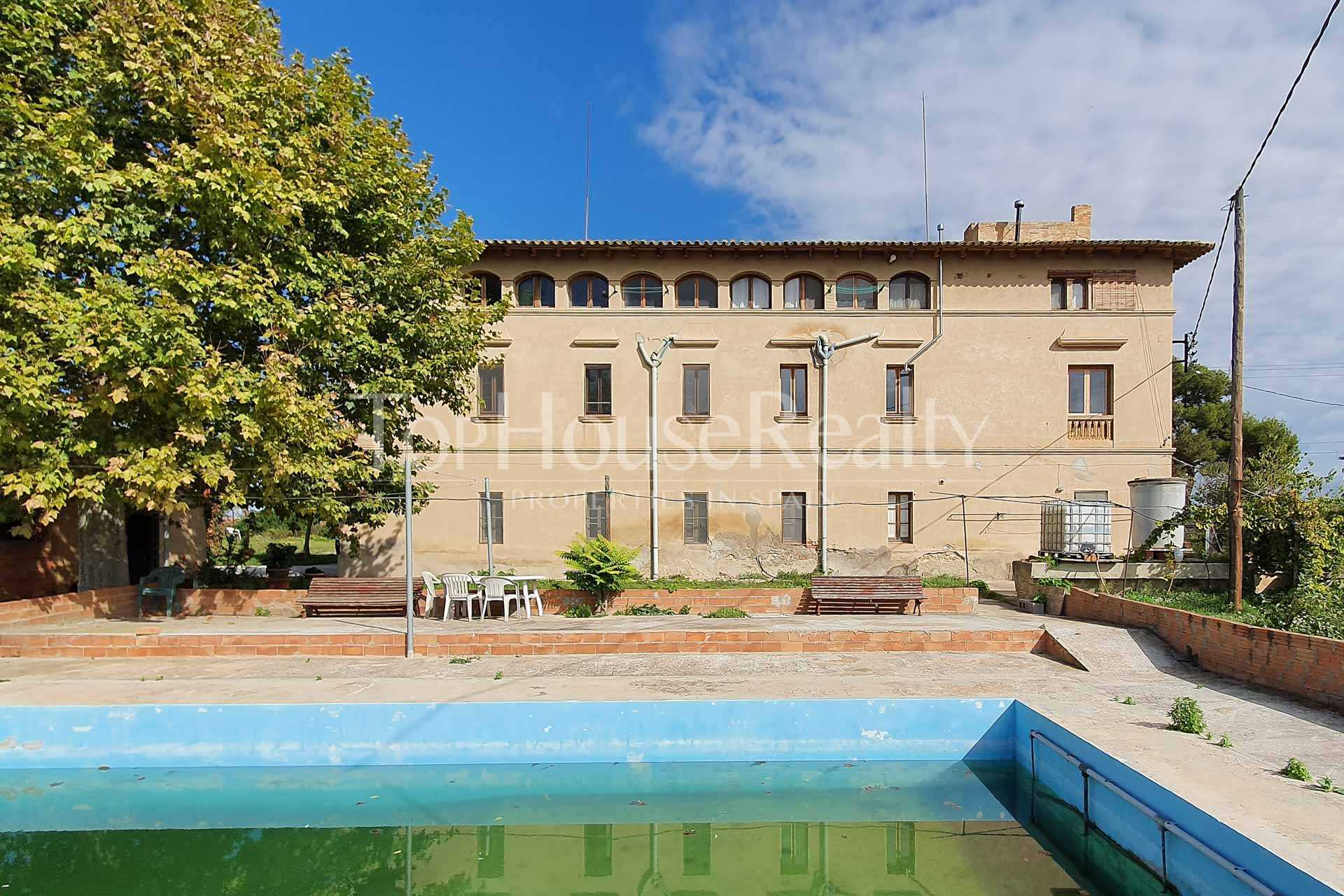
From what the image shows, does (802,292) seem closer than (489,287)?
No

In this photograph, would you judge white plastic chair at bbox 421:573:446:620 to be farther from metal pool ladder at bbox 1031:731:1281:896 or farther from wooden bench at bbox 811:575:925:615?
metal pool ladder at bbox 1031:731:1281:896

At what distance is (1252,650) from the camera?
33.1 ft

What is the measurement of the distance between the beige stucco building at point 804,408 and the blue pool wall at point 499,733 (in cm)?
1106

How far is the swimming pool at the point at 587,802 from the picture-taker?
664 cm

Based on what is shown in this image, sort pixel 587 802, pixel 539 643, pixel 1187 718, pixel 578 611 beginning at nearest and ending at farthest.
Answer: pixel 1187 718
pixel 587 802
pixel 539 643
pixel 578 611

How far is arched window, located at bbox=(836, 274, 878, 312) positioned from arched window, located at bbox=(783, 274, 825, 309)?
53 centimetres

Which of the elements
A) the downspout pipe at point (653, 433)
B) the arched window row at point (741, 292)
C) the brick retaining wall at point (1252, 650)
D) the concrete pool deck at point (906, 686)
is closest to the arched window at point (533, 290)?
the arched window row at point (741, 292)

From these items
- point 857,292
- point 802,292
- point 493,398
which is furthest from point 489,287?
point 857,292

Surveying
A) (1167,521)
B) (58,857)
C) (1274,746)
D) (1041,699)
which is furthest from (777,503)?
(58,857)

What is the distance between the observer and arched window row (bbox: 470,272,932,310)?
20.3 meters

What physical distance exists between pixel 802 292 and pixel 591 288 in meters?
5.79

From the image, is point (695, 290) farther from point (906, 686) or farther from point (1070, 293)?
point (906, 686)

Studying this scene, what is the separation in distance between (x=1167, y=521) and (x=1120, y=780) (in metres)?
10.7

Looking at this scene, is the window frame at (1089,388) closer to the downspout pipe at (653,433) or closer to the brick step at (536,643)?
the brick step at (536,643)
